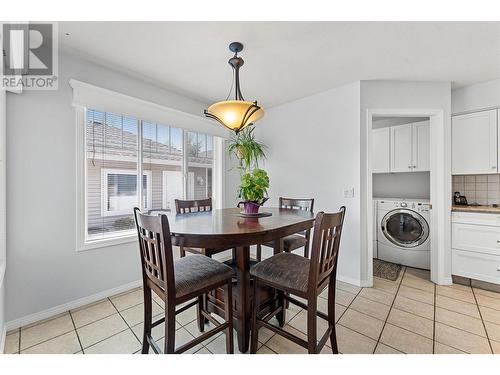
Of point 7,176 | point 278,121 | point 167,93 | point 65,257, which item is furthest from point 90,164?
point 278,121

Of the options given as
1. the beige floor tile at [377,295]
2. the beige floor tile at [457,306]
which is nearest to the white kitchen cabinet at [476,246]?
the beige floor tile at [457,306]

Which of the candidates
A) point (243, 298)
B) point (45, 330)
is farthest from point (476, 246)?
point (45, 330)

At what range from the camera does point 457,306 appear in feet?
7.15

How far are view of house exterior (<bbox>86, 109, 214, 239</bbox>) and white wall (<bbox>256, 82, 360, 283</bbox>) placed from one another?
4.09 ft

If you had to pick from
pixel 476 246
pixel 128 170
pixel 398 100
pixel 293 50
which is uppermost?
pixel 293 50

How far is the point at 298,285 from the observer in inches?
53.1

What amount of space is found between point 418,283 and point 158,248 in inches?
118

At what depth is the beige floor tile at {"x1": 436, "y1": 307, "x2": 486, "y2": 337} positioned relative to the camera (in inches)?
72.1

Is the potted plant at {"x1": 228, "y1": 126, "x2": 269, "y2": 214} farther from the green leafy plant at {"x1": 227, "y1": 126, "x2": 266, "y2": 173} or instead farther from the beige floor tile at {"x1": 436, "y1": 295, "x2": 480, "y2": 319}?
the beige floor tile at {"x1": 436, "y1": 295, "x2": 480, "y2": 319}

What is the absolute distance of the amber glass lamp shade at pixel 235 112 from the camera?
176cm

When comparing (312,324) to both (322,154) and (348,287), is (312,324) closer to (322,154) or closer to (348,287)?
(348,287)

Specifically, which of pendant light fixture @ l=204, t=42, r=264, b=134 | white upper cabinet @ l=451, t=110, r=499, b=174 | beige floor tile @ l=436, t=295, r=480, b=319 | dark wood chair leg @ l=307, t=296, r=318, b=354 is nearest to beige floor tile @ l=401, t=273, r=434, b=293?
beige floor tile @ l=436, t=295, r=480, b=319

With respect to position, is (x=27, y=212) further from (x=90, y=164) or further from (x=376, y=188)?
(x=376, y=188)

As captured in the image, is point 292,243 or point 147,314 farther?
point 292,243
